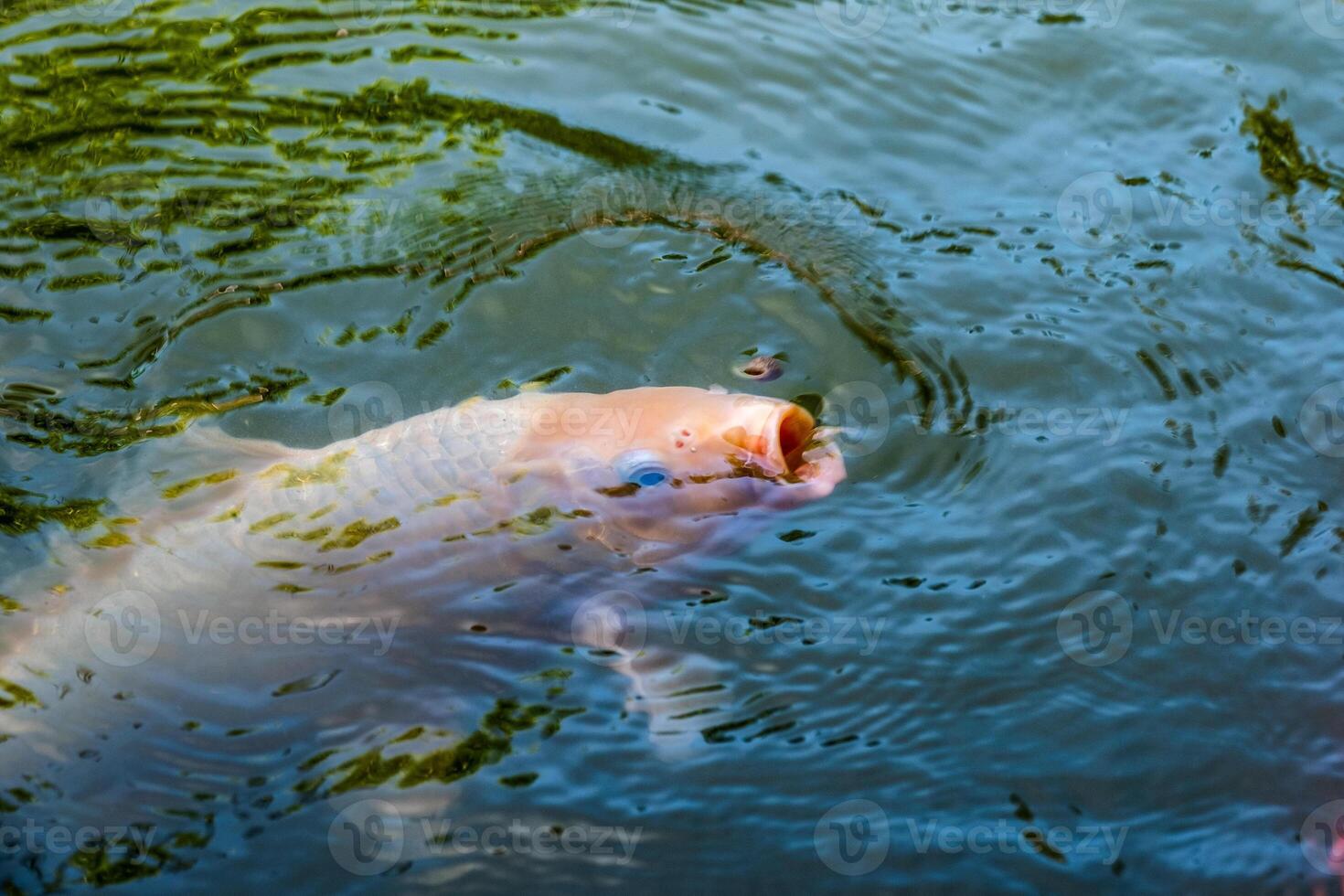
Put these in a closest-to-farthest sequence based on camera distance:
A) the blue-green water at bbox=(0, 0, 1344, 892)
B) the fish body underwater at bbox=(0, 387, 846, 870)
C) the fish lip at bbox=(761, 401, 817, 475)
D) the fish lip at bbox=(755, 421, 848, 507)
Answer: the blue-green water at bbox=(0, 0, 1344, 892)
the fish body underwater at bbox=(0, 387, 846, 870)
the fish lip at bbox=(761, 401, 817, 475)
the fish lip at bbox=(755, 421, 848, 507)

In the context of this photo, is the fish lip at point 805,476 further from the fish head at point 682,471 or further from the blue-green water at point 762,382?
the blue-green water at point 762,382

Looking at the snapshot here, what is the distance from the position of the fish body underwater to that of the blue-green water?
4 centimetres

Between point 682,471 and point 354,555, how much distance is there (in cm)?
140

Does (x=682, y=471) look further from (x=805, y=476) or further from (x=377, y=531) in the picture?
(x=377, y=531)

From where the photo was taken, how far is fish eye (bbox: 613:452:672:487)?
198 inches

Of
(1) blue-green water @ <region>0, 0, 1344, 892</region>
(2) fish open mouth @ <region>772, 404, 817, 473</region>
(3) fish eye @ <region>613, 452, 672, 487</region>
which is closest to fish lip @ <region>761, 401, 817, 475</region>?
(2) fish open mouth @ <region>772, 404, 817, 473</region>

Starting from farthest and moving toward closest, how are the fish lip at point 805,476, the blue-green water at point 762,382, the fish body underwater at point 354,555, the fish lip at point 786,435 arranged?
the fish lip at point 805,476 → the fish lip at point 786,435 → the fish body underwater at point 354,555 → the blue-green water at point 762,382

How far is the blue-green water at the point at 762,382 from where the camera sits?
4414mm

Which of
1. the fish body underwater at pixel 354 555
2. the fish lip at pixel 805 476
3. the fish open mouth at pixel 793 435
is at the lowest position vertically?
the fish body underwater at pixel 354 555

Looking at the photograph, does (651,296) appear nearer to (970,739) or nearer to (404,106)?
(404,106)

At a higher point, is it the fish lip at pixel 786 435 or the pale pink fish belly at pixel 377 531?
the fish lip at pixel 786 435

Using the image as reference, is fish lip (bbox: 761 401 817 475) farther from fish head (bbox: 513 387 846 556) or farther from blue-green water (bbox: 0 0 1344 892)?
blue-green water (bbox: 0 0 1344 892)

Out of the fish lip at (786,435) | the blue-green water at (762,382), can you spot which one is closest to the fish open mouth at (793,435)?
the fish lip at (786,435)

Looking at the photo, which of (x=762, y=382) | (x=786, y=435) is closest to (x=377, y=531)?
(x=786, y=435)
